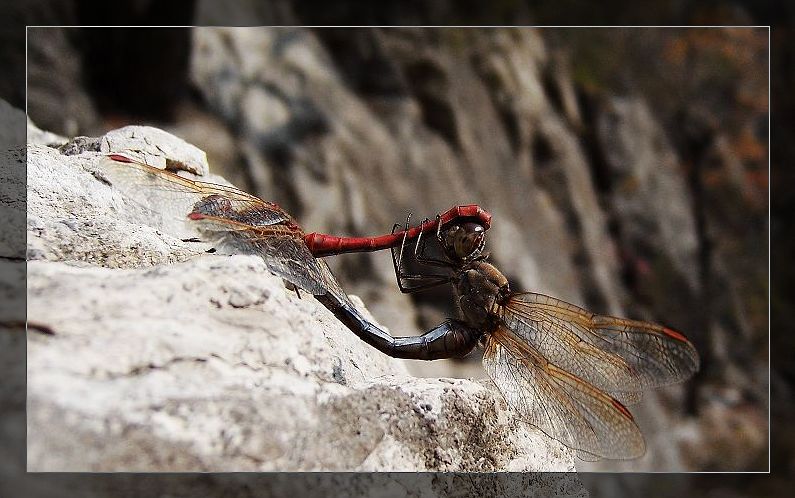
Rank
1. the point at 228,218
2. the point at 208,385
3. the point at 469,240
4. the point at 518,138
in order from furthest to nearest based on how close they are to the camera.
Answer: the point at 518,138, the point at 469,240, the point at 228,218, the point at 208,385

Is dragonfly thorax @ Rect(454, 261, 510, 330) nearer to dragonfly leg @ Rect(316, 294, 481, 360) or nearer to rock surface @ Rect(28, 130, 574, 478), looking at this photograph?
dragonfly leg @ Rect(316, 294, 481, 360)

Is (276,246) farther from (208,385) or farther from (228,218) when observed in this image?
(208,385)

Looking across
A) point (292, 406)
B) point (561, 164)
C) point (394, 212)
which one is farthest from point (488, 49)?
point (292, 406)

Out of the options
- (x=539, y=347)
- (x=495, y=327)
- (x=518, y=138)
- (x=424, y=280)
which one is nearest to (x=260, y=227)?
(x=424, y=280)

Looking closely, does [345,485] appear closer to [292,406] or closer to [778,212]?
[292,406]

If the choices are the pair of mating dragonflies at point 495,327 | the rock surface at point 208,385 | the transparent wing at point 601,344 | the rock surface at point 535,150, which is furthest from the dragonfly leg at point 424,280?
the rock surface at point 535,150

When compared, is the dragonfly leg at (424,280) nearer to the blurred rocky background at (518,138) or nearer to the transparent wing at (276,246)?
the transparent wing at (276,246)
